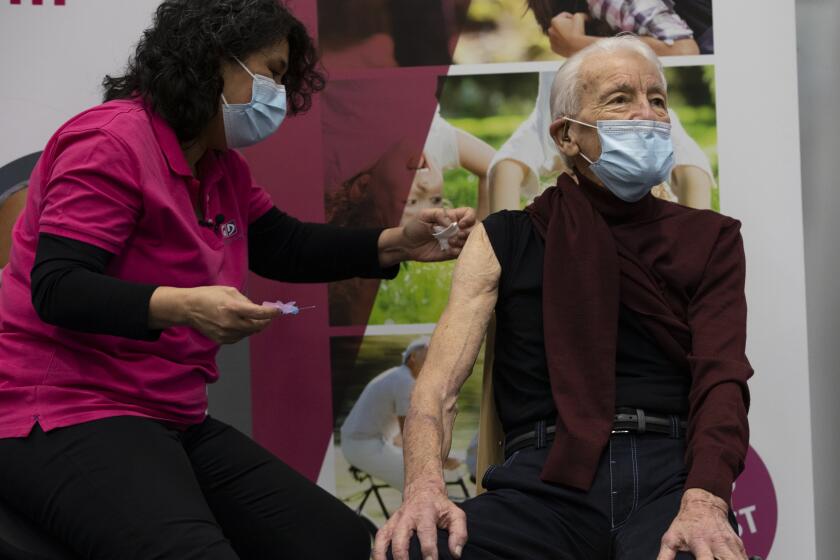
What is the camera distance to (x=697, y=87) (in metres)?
2.89

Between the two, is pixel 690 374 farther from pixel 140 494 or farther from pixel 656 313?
pixel 140 494

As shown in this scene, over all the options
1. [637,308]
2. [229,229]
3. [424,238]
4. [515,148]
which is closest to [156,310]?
[229,229]

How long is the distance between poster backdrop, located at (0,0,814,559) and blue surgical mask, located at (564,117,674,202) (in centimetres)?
67

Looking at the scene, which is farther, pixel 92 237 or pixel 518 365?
pixel 518 365

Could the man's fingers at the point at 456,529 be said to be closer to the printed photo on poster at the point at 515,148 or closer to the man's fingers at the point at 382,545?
the man's fingers at the point at 382,545

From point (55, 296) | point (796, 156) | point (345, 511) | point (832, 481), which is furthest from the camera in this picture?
point (832, 481)

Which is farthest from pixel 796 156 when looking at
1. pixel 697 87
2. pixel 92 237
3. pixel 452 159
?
pixel 92 237

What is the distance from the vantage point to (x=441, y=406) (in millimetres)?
2084

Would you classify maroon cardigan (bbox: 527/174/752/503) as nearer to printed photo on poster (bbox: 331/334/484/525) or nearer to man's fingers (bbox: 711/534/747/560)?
man's fingers (bbox: 711/534/747/560)

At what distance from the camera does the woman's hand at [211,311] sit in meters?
1.79

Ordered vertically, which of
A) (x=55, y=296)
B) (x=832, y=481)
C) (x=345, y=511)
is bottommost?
(x=832, y=481)

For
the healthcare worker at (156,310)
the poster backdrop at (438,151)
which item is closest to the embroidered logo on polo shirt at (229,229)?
the healthcare worker at (156,310)

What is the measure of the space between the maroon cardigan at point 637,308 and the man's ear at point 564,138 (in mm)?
66

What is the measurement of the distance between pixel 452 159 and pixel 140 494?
1416mm
